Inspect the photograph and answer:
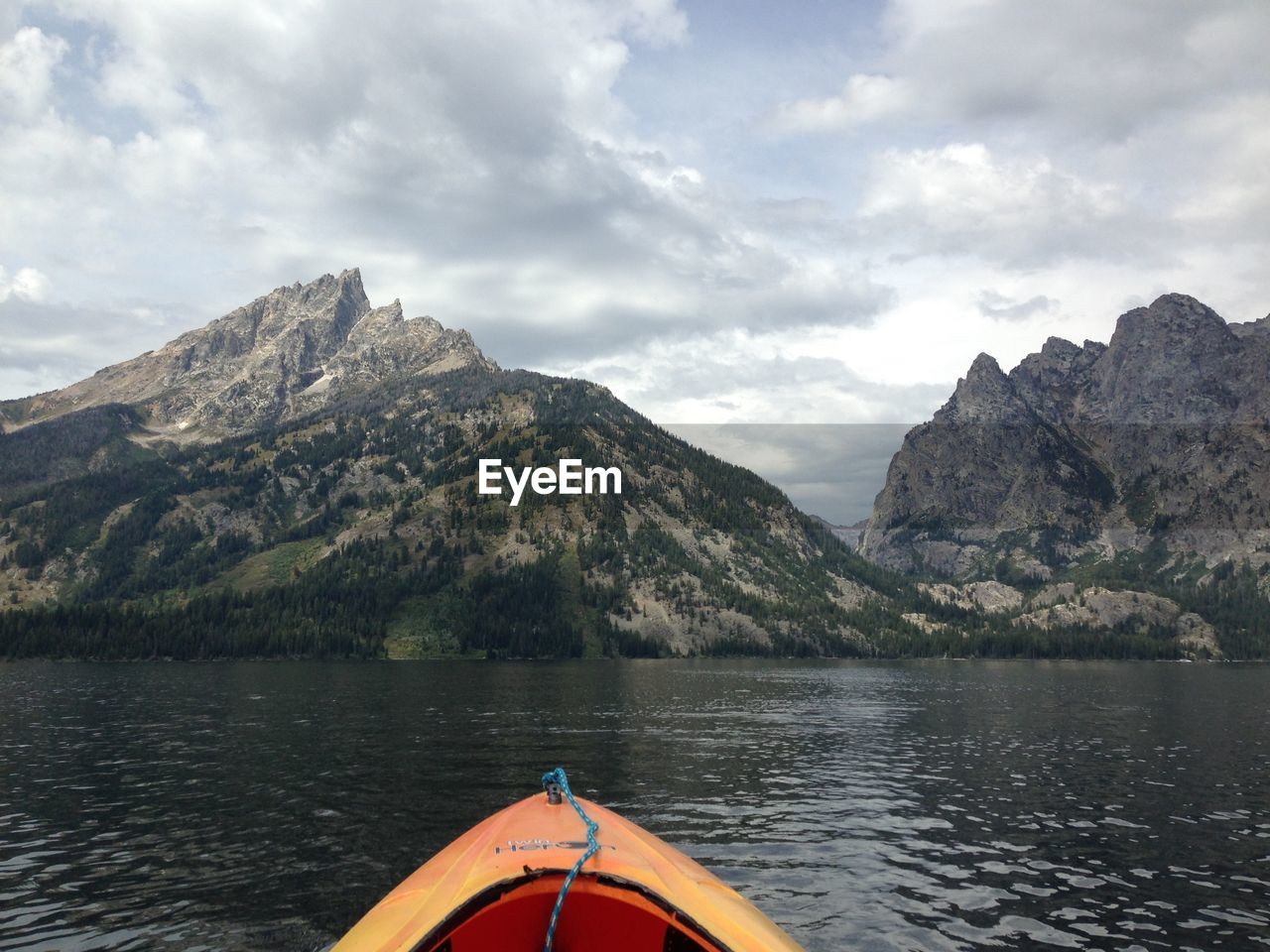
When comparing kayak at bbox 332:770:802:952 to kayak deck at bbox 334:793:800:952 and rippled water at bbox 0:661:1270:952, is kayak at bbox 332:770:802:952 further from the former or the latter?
rippled water at bbox 0:661:1270:952

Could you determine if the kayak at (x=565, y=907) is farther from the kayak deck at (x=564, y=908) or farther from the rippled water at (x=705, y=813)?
the rippled water at (x=705, y=813)

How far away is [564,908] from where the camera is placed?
52.0ft

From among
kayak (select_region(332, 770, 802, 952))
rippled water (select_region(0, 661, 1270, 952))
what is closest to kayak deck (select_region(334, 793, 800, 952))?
kayak (select_region(332, 770, 802, 952))

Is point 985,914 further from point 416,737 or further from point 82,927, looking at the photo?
point 416,737

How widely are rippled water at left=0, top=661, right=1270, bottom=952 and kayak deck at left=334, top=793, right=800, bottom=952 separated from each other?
1128cm

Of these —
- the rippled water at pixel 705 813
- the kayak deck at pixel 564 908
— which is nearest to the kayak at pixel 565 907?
the kayak deck at pixel 564 908

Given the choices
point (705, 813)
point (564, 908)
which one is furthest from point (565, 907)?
point (705, 813)

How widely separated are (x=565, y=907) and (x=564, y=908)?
0.04m

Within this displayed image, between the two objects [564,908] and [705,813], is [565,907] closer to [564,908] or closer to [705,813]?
[564,908]

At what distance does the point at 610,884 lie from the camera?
1466cm

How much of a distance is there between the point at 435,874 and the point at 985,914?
64.6 ft

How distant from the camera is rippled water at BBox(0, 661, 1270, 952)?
1047 inches

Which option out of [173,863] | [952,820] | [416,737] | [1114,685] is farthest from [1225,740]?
[1114,685]

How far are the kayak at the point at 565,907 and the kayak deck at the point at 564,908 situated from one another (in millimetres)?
20
